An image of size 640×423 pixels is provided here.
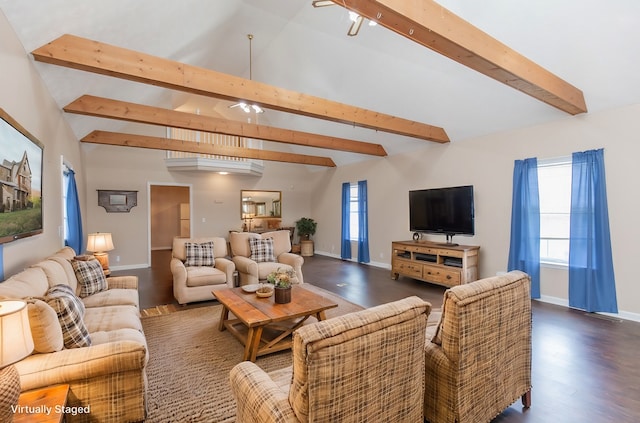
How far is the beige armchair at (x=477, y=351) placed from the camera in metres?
1.60

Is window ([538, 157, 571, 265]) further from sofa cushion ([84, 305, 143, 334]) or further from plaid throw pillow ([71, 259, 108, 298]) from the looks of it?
plaid throw pillow ([71, 259, 108, 298])

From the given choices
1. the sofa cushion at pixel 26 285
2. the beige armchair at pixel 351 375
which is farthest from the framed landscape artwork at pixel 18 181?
the beige armchair at pixel 351 375

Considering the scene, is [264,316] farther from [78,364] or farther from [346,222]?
[346,222]

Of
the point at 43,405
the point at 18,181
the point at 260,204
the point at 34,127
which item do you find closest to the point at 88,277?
the point at 18,181

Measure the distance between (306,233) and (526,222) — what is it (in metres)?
5.99

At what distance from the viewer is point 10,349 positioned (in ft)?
3.92

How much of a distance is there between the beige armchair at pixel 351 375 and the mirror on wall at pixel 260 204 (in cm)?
760

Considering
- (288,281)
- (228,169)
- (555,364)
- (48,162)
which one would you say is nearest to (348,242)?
(228,169)

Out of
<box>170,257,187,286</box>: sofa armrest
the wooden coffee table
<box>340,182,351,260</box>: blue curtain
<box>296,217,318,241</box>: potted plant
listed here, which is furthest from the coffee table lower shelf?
<box>296,217,318,241</box>: potted plant

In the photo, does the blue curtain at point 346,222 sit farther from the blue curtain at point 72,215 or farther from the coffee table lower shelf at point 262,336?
the blue curtain at point 72,215

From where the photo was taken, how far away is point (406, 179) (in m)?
6.51

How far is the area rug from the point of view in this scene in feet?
6.75

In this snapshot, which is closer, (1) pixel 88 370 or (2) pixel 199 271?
(1) pixel 88 370

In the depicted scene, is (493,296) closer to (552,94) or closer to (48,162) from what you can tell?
(552,94)
